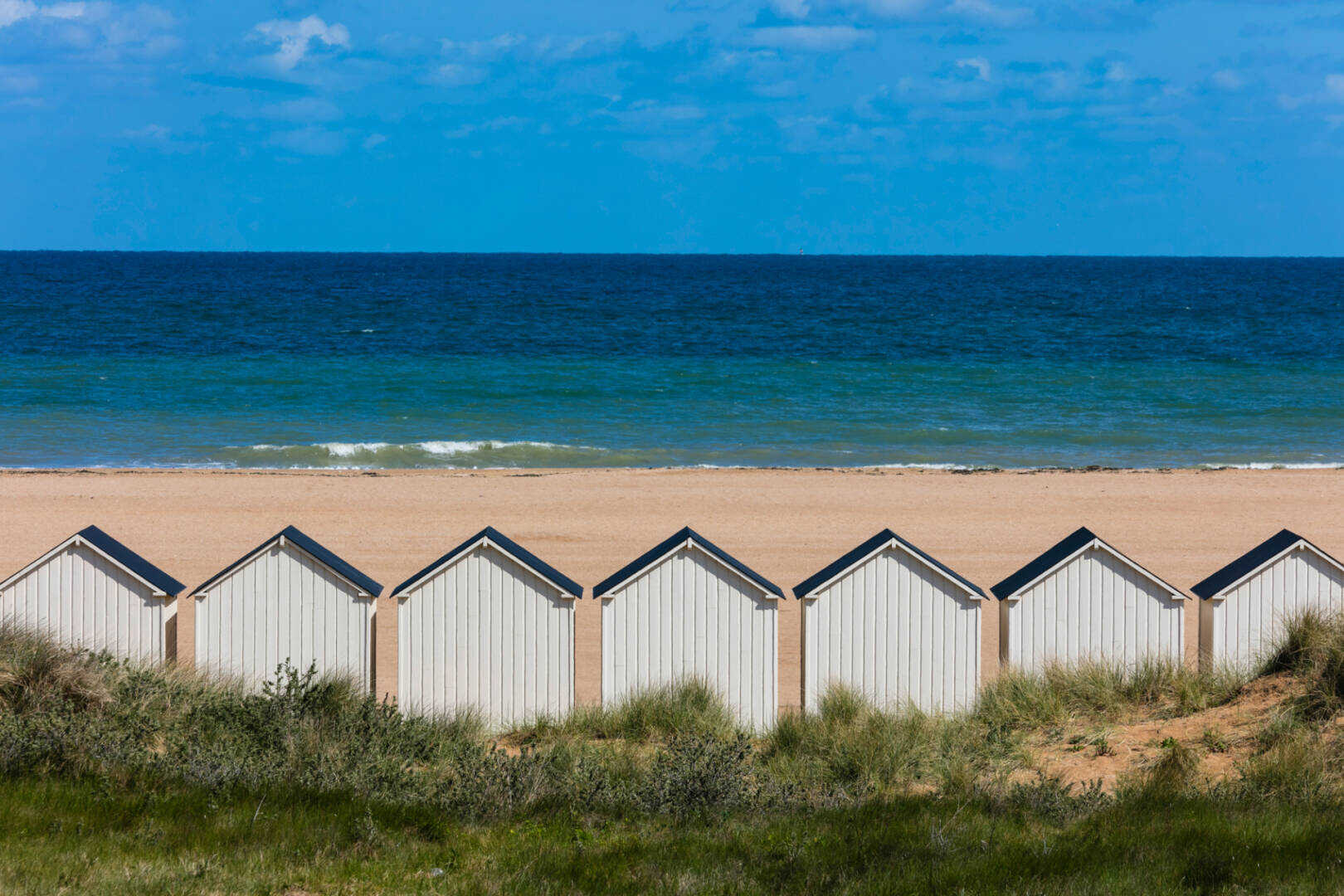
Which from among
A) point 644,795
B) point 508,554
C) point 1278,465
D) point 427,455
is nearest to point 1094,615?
point 644,795

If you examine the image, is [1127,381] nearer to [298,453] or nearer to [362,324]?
[298,453]

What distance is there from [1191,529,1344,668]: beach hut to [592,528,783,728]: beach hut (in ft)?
9.44

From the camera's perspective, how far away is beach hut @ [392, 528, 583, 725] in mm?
7703

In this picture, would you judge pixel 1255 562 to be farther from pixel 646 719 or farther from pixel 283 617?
pixel 283 617

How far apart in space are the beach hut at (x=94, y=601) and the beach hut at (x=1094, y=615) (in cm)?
535

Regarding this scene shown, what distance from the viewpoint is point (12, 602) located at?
7805mm

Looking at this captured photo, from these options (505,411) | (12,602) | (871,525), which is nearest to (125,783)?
(12,602)

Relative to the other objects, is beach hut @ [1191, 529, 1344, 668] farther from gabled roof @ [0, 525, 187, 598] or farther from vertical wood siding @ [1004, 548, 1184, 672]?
gabled roof @ [0, 525, 187, 598]

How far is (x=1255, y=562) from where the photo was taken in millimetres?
8055

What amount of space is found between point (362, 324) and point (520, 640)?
5276 cm

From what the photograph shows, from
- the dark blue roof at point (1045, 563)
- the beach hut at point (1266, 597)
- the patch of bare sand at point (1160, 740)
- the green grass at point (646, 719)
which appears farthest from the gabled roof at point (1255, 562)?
the green grass at point (646, 719)

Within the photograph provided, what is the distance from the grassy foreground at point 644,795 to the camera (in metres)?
4.92

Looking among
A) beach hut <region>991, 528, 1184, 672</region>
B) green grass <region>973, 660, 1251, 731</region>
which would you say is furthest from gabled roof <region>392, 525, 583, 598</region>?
beach hut <region>991, 528, 1184, 672</region>

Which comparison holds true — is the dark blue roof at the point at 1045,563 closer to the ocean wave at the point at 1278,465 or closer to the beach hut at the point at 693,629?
the beach hut at the point at 693,629
